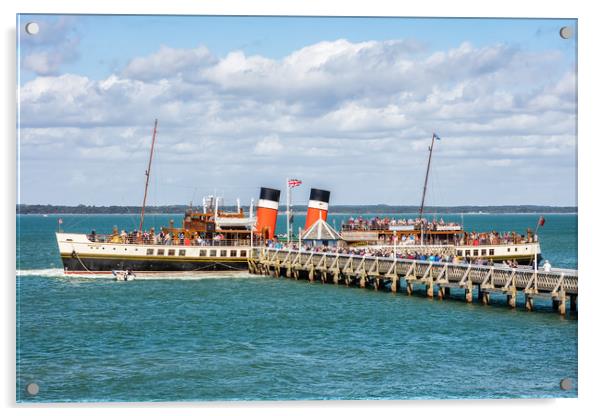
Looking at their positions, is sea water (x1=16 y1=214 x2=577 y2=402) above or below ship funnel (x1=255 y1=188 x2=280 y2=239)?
below

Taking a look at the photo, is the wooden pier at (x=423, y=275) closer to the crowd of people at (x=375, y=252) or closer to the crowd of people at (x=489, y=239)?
the crowd of people at (x=375, y=252)

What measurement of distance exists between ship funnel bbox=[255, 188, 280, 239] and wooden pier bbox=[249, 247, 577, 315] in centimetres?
573

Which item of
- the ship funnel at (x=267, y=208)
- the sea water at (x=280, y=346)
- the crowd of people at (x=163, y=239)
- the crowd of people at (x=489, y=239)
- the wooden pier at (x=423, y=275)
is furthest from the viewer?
the crowd of people at (x=489, y=239)

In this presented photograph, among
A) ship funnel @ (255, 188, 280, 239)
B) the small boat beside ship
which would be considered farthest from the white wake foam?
ship funnel @ (255, 188, 280, 239)

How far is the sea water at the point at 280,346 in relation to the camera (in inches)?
1133

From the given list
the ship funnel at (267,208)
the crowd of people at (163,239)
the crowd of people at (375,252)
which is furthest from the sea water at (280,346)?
the ship funnel at (267,208)

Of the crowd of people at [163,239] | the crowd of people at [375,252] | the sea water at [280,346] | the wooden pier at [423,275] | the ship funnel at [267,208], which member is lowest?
the sea water at [280,346]

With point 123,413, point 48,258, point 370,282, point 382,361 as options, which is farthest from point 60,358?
point 48,258

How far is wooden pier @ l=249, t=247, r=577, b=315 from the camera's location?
42094 millimetres

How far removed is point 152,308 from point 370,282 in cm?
1574

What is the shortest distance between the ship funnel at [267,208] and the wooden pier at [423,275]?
5734 millimetres

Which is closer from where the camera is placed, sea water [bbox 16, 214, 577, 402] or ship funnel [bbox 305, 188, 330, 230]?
sea water [bbox 16, 214, 577, 402]

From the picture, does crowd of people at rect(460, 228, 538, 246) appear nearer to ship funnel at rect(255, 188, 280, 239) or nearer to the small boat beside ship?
the small boat beside ship

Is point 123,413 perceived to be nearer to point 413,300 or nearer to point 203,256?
point 413,300
